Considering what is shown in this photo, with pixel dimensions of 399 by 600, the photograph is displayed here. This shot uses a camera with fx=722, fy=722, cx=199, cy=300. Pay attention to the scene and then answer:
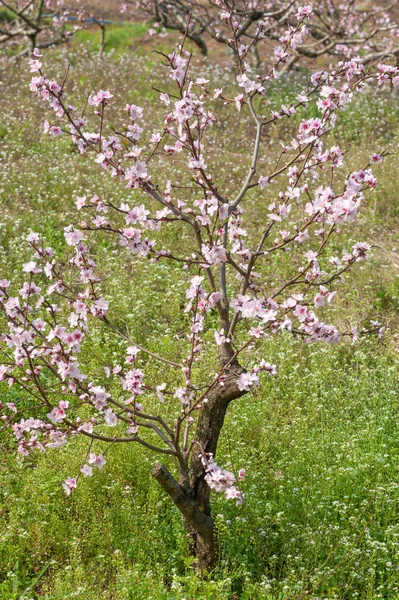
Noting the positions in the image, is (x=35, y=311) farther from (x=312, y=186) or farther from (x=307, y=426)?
(x=312, y=186)

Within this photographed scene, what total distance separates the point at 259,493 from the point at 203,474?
0.67 m

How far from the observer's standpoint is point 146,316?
698 cm

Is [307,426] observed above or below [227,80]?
below

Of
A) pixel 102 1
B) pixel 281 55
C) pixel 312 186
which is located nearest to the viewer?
pixel 281 55

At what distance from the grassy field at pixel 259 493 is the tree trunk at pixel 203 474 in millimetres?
106

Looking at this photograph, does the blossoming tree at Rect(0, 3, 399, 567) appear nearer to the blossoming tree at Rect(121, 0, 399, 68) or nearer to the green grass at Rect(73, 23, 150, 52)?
the blossoming tree at Rect(121, 0, 399, 68)

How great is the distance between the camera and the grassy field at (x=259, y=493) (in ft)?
13.3

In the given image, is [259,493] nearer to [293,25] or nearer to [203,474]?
[203,474]

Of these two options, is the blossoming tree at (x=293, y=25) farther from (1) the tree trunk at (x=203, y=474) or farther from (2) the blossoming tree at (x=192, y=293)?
(1) the tree trunk at (x=203, y=474)

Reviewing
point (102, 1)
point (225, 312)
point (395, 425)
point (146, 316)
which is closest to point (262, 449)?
point (395, 425)

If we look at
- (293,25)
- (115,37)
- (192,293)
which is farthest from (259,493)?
(115,37)

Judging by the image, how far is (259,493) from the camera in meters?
4.70

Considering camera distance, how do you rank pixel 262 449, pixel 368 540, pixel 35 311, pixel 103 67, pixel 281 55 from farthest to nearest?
1. pixel 103 67
2. pixel 35 311
3. pixel 262 449
4. pixel 281 55
5. pixel 368 540

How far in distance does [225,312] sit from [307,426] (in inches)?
61.4
